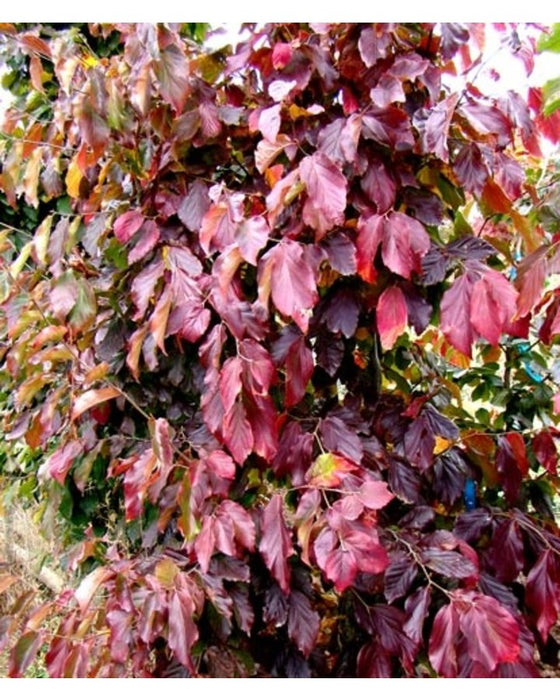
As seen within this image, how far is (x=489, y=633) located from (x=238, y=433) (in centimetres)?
45

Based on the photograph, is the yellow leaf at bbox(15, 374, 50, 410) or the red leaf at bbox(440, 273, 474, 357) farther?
the yellow leaf at bbox(15, 374, 50, 410)

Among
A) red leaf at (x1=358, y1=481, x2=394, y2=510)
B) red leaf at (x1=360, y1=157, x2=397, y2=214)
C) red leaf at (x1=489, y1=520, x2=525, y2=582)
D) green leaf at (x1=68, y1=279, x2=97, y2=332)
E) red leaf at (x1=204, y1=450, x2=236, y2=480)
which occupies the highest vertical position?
red leaf at (x1=360, y1=157, x2=397, y2=214)

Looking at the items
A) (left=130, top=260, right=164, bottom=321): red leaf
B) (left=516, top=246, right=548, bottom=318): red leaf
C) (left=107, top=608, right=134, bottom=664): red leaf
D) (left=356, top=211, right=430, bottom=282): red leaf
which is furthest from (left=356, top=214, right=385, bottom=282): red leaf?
(left=107, top=608, right=134, bottom=664): red leaf

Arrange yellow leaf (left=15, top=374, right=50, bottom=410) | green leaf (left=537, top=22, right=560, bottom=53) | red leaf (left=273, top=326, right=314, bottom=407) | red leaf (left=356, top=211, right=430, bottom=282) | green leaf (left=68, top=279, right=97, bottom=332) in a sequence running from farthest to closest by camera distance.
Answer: yellow leaf (left=15, top=374, right=50, bottom=410)
green leaf (left=68, top=279, right=97, bottom=332)
red leaf (left=273, top=326, right=314, bottom=407)
red leaf (left=356, top=211, right=430, bottom=282)
green leaf (left=537, top=22, right=560, bottom=53)

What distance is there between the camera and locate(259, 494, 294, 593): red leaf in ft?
3.08

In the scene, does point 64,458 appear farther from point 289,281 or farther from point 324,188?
point 324,188

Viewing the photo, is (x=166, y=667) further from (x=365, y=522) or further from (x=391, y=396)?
(x=391, y=396)

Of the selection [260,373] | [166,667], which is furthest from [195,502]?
[166,667]

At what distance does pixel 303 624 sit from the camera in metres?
1.09

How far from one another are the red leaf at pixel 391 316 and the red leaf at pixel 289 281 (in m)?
0.13

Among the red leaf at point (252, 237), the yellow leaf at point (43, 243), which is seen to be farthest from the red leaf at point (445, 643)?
the yellow leaf at point (43, 243)

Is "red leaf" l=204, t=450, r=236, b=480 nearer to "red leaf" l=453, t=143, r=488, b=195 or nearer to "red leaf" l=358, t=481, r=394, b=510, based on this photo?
"red leaf" l=358, t=481, r=394, b=510

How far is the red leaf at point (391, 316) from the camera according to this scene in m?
0.98

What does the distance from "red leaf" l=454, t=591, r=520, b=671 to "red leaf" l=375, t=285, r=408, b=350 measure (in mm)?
400
